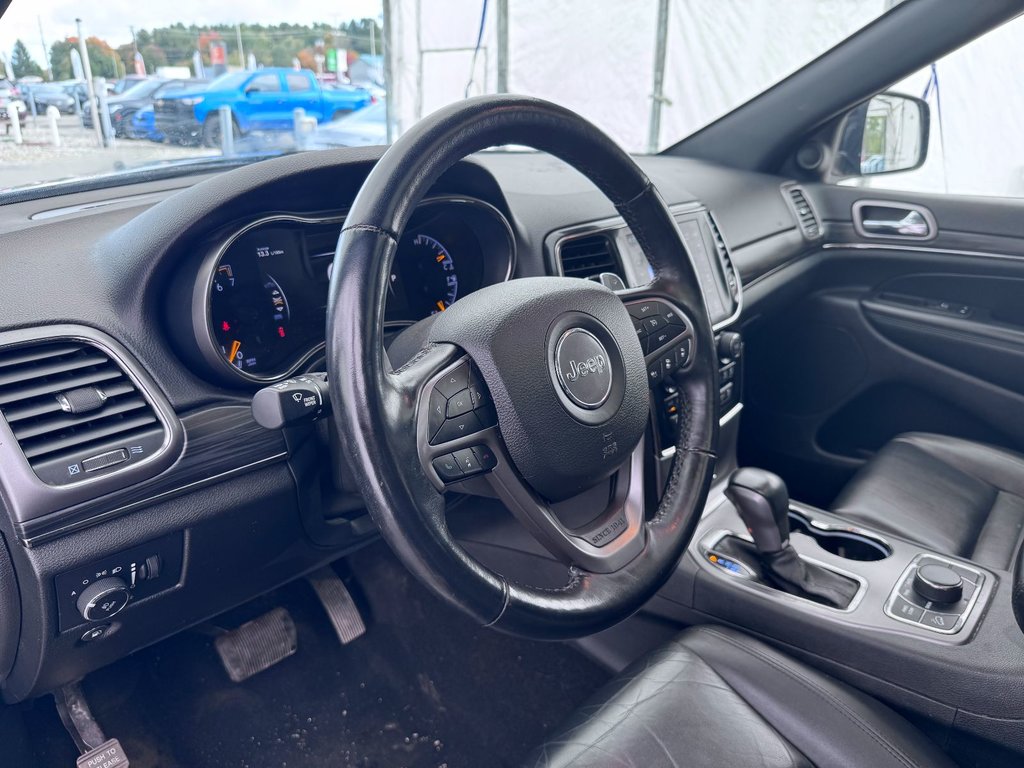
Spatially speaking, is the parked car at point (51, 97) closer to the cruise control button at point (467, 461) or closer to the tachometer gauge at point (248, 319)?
the tachometer gauge at point (248, 319)

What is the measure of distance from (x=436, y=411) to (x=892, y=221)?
188 cm

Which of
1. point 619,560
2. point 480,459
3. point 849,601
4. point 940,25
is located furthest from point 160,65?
point 940,25

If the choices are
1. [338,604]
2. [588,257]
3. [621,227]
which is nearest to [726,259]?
[621,227]

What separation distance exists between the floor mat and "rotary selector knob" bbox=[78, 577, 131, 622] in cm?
61

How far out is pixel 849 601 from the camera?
1296 millimetres

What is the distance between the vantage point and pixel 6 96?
50.4 inches

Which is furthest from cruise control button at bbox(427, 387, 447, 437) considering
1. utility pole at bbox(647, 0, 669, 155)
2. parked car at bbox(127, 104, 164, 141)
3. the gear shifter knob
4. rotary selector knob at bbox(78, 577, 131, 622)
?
utility pole at bbox(647, 0, 669, 155)

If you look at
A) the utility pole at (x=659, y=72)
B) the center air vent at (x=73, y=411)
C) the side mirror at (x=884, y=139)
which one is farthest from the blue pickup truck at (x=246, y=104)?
the utility pole at (x=659, y=72)

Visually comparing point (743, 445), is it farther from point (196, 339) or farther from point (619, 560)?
point (196, 339)

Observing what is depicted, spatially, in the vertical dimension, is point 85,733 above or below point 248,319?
below

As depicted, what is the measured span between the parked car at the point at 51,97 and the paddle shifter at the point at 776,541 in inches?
47.3

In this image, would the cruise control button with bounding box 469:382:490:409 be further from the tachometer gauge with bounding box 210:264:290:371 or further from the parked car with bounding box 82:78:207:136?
the parked car with bounding box 82:78:207:136

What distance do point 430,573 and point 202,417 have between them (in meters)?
0.47

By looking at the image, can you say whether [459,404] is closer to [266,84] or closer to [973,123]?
[266,84]
